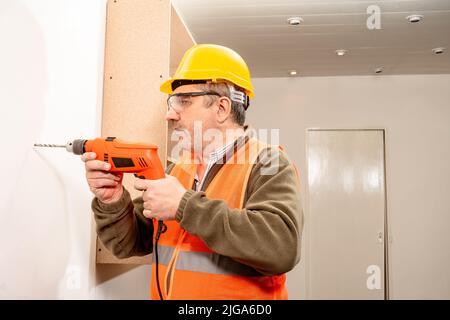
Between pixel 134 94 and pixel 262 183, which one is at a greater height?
pixel 134 94

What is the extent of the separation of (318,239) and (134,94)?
11.7 ft

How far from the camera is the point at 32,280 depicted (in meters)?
1.22

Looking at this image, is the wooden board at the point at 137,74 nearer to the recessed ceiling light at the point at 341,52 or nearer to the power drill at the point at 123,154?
the power drill at the point at 123,154

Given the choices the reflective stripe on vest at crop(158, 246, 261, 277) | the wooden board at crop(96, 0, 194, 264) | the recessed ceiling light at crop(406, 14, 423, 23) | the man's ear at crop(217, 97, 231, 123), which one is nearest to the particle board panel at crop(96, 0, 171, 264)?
the wooden board at crop(96, 0, 194, 264)

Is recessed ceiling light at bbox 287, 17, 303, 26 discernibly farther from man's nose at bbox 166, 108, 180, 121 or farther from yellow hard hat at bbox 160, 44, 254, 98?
man's nose at bbox 166, 108, 180, 121

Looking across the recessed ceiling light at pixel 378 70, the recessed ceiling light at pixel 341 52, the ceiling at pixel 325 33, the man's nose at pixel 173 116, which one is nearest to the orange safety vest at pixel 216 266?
the man's nose at pixel 173 116

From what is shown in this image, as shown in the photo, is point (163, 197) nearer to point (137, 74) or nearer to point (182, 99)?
point (182, 99)

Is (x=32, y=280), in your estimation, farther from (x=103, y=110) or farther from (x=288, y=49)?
(x=288, y=49)

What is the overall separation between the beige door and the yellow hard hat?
11.7 feet

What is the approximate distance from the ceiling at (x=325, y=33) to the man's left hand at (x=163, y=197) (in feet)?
7.50

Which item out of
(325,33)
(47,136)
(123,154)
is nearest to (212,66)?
(123,154)

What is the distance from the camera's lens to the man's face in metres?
1.35

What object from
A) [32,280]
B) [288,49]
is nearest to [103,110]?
[32,280]

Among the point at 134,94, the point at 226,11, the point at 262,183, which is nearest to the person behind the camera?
the point at 262,183
